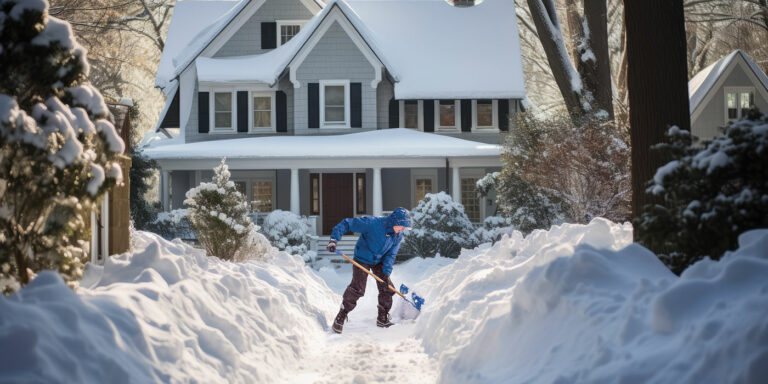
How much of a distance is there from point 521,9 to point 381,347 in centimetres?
2806

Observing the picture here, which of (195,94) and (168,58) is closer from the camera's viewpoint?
(195,94)

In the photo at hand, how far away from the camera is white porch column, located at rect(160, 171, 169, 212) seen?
70.6 ft

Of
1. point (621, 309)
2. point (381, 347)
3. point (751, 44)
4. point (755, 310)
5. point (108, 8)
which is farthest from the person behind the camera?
point (751, 44)

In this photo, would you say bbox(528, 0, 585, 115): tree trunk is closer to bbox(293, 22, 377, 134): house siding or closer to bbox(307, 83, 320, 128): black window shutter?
bbox(293, 22, 377, 134): house siding

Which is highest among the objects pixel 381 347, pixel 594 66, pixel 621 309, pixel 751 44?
pixel 751 44

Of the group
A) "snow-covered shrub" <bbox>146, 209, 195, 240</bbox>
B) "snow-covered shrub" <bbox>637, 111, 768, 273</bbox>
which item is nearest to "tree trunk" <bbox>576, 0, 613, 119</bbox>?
"snow-covered shrub" <bbox>146, 209, 195, 240</bbox>

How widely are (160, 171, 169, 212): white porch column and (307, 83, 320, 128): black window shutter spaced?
5033 millimetres

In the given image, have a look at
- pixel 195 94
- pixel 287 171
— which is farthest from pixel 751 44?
pixel 195 94

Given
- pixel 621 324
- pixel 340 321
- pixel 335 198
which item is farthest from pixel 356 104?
pixel 621 324

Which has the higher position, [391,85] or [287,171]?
[391,85]

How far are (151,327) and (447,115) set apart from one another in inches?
759

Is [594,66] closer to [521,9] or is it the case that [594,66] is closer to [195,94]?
[195,94]

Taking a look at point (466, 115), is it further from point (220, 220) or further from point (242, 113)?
point (220, 220)

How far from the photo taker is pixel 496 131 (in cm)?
2345
